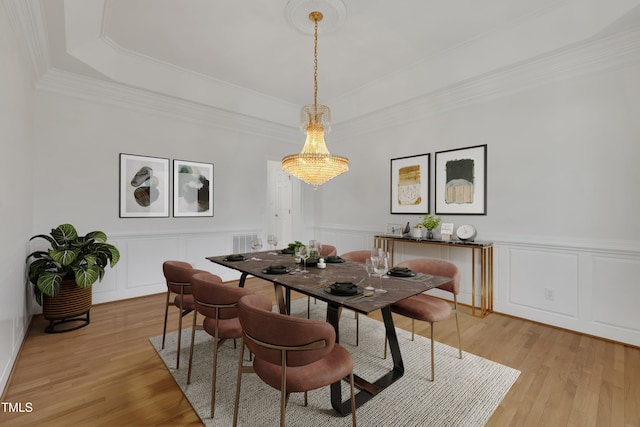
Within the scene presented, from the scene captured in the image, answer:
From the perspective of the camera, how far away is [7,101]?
2205 millimetres

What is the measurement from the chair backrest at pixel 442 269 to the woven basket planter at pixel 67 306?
137 inches

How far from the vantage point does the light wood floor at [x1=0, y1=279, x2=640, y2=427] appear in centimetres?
187

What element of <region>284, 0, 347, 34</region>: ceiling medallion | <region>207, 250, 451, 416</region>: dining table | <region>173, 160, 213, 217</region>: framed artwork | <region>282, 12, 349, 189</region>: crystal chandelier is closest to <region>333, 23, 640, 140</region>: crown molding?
<region>284, 0, 347, 34</region>: ceiling medallion

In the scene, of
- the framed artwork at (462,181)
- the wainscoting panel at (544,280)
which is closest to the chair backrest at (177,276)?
the framed artwork at (462,181)

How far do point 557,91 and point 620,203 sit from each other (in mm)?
1387

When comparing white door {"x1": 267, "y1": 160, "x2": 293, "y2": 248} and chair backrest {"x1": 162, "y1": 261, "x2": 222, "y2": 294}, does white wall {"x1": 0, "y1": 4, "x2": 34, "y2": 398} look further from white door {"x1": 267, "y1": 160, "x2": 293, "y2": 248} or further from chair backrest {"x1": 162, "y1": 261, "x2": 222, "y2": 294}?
white door {"x1": 267, "y1": 160, "x2": 293, "y2": 248}

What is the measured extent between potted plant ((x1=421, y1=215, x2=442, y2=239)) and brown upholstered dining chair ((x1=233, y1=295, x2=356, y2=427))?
2.92m

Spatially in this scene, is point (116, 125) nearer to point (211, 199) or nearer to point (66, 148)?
point (66, 148)

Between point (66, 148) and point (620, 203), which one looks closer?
point (620, 203)

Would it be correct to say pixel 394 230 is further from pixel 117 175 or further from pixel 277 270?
pixel 117 175

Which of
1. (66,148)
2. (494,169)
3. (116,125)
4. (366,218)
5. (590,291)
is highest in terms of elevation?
(116,125)

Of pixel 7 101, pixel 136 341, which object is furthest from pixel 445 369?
pixel 7 101

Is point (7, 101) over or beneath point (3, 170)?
over

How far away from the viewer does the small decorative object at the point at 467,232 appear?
3.87 m
